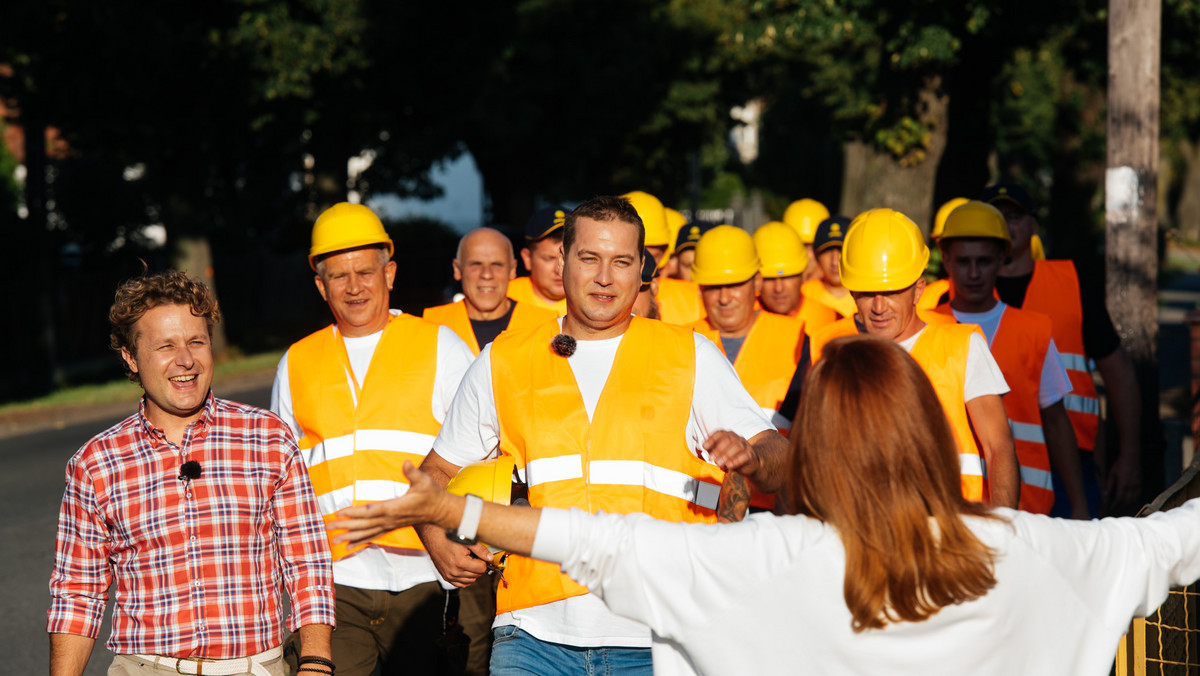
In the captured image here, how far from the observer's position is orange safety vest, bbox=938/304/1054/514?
17.4ft

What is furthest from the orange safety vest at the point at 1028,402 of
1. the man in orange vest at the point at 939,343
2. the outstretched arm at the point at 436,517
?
the outstretched arm at the point at 436,517

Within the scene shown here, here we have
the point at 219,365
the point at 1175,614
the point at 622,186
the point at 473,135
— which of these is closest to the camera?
the point at 1175,614

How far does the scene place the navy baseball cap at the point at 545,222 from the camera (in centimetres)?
671

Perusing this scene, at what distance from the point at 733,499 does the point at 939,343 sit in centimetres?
153

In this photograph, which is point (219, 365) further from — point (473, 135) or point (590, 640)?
point (590, 640)

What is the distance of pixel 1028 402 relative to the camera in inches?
209

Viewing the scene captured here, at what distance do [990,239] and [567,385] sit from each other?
2.93 metres

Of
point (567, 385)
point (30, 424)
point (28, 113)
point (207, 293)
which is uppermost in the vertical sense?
point (28, 113)

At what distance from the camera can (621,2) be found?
2653cm

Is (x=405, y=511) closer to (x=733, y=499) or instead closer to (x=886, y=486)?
(x=886, y=486)

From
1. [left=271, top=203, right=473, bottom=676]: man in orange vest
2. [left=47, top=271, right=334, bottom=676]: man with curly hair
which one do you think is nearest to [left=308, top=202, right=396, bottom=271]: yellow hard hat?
[left=271, top=203, right=473, bottom=676]: man in orange vest

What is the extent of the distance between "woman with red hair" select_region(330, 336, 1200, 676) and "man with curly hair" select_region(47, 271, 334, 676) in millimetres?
1157

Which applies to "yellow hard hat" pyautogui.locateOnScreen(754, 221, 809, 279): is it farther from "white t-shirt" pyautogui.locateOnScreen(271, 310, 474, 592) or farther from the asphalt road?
the asphalt road

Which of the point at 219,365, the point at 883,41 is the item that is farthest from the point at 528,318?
the point at 219,365
